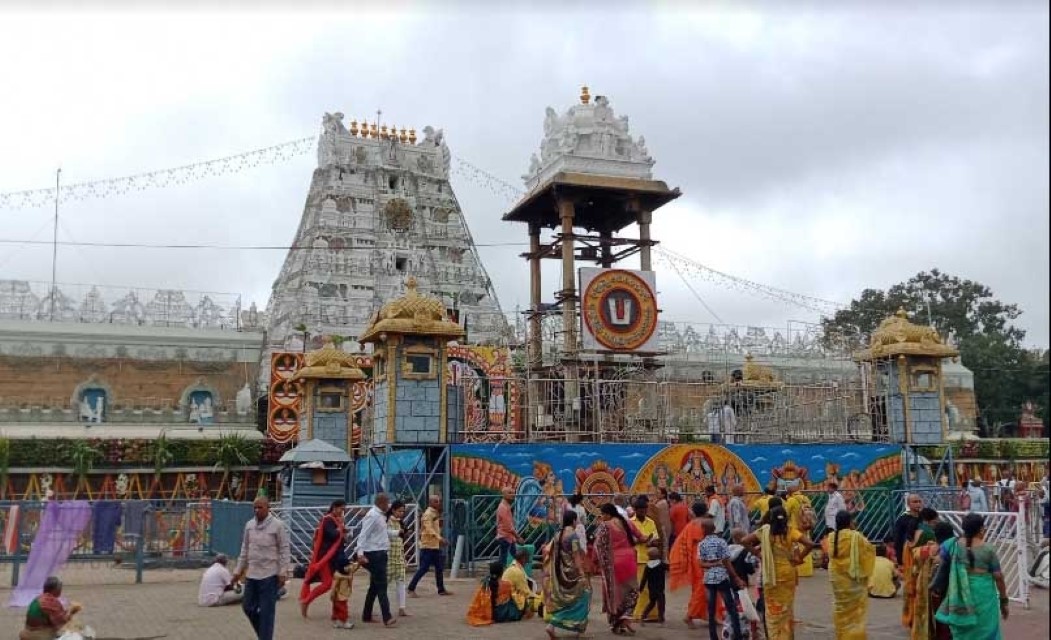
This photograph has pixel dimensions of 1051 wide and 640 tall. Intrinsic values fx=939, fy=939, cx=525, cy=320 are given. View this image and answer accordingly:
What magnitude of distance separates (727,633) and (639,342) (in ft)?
39.9

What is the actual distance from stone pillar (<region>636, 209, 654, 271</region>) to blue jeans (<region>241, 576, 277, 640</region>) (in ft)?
63.3

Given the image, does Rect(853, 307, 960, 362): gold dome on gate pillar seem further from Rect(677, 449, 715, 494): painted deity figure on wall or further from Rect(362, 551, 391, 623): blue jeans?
Rect(362, 551, 391, 623): blue jeans

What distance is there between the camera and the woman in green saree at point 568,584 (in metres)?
9.85

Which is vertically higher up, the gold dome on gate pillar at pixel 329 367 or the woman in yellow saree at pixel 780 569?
the gold dome on gate pillar at pixel 329 367

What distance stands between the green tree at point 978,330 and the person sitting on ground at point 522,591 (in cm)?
3394

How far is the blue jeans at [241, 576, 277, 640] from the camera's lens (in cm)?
877

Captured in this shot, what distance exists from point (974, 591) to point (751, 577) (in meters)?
2.90

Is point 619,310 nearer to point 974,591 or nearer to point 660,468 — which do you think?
point 660,468

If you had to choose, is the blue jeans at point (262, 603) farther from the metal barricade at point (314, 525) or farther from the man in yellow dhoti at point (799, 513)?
the man in yellow dhoti at point (799, 513)

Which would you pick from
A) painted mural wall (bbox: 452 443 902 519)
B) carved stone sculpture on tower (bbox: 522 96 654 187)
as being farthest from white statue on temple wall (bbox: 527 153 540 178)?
painted mural wall (bbox: 452 443 902 519)

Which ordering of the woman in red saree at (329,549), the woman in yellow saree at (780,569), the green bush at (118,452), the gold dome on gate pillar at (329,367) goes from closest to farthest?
the woman in yellow saree at (780,569)
the woman in red saree at (329,549)
the gold dome on gate pillar at (329,367)
the green bush at (118,452)

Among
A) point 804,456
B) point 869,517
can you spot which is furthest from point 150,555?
point 869,517

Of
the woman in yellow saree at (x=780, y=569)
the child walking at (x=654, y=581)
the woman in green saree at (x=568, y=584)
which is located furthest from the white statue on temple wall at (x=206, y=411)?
the woman in yellow saree at (x=780, y=569)

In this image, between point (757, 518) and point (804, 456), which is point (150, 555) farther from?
point (804, 456)
